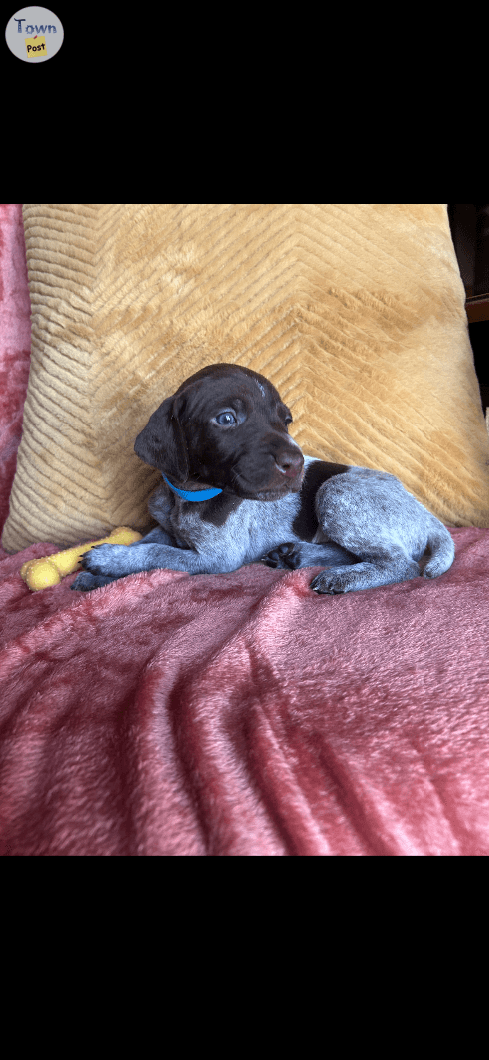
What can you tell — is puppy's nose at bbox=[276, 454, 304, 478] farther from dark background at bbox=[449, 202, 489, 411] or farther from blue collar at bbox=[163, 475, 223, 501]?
dark background at bbox=[449, 202, 489, 411]

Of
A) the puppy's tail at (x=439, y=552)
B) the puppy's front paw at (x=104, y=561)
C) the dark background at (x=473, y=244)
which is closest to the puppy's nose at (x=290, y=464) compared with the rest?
the puppy's tail at (x=439, y=552)

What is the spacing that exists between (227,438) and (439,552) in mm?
853

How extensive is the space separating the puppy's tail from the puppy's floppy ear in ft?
3.00

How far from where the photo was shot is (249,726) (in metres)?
1.01

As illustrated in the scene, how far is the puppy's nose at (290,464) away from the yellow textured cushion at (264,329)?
1.96ft

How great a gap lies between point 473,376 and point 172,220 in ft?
4.81

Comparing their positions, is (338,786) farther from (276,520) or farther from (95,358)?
(95,358)

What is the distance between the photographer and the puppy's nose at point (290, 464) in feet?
6.05

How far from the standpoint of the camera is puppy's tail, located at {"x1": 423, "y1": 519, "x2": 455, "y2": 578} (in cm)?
187

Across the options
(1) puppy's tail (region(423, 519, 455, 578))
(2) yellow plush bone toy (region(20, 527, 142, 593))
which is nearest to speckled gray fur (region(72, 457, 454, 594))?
(1) puppy's tail (region(423, 519, 455, 578))

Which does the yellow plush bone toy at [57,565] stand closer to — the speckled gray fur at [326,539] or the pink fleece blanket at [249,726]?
the speckled gray fur at [326,539]

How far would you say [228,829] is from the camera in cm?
78
